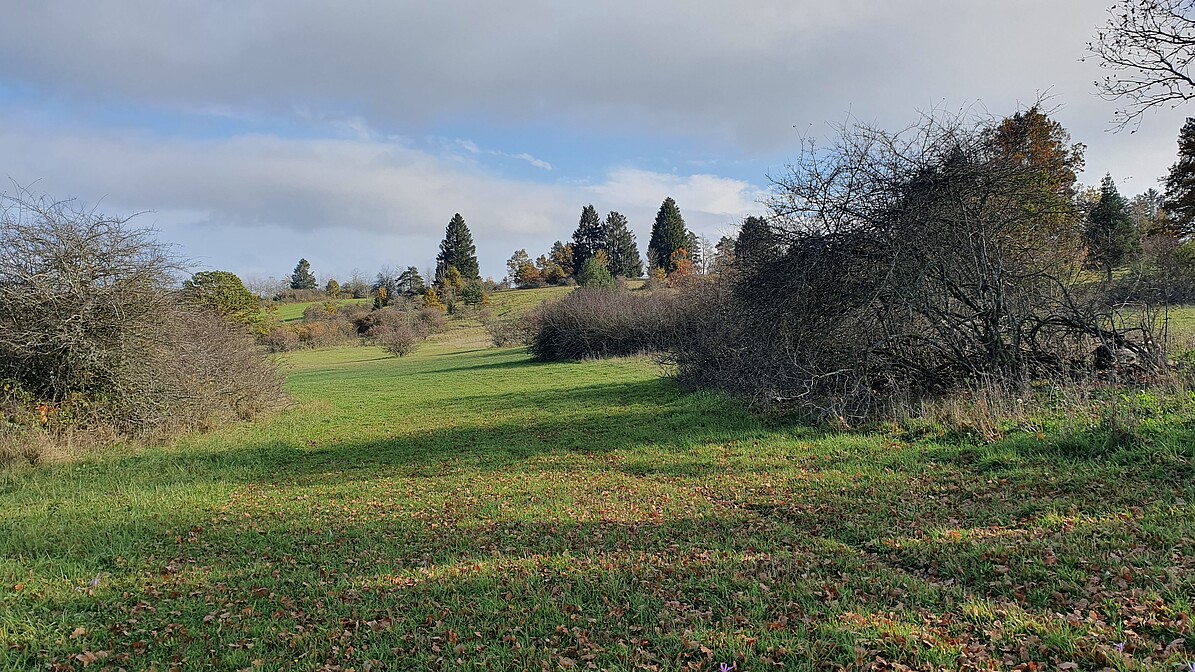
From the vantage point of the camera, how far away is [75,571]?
5.64 metres

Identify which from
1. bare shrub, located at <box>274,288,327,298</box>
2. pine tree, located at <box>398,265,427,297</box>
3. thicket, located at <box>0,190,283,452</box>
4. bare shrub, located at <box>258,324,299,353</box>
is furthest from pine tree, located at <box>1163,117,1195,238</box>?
bare shrub, located at <box>274,288,327,298</box>

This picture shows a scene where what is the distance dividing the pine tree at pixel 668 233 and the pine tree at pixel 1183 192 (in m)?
53.2

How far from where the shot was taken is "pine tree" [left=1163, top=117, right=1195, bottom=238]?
87.5 feet

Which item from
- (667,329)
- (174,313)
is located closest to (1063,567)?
(174,313)

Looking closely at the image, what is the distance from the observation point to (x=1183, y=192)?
28766 mm

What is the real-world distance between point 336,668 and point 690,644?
2.15 metres

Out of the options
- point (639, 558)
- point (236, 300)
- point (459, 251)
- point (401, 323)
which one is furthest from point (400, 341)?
point (639, 558)

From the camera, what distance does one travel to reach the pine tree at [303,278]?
10962cm

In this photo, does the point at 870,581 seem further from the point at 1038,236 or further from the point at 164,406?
the point at 164,406

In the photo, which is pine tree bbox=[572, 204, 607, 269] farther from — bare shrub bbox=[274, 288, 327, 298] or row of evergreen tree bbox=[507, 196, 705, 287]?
bare shrub bbox=[274, 288, 327, 298]

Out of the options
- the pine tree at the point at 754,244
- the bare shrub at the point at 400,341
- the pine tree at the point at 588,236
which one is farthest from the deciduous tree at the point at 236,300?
the pine tree at the point at 588,236

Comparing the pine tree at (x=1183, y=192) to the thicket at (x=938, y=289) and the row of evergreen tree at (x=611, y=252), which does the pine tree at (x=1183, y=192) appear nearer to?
the thicket at (x=938, y=289)

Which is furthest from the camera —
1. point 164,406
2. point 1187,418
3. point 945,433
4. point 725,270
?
point 725,270

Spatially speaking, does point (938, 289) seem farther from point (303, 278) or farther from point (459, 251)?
point (303, 278)
